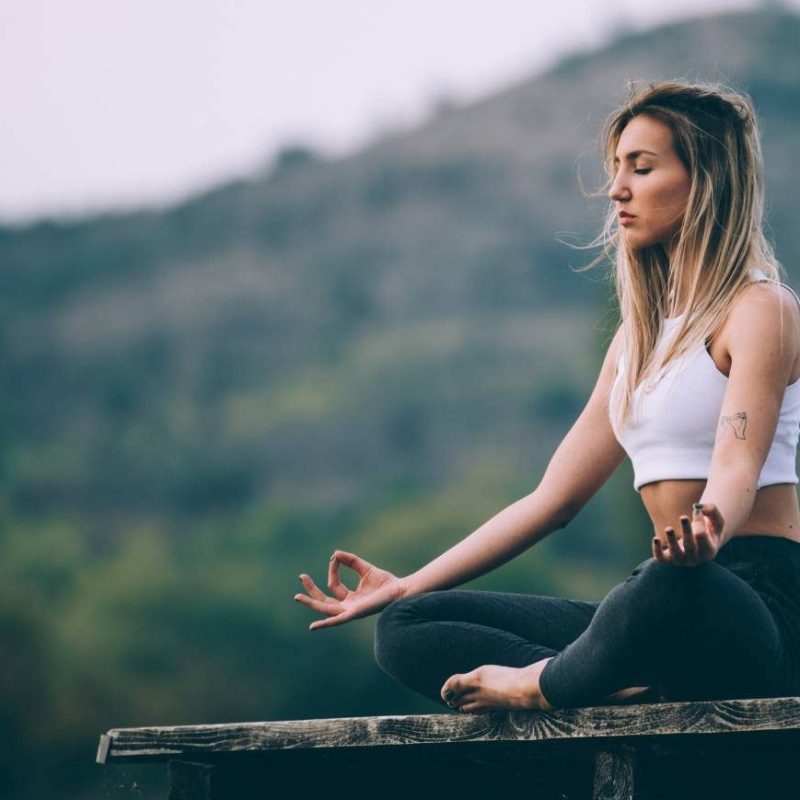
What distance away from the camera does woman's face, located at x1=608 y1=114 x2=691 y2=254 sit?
3.79 m

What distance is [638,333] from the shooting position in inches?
152

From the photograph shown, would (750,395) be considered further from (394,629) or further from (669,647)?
(394,629)

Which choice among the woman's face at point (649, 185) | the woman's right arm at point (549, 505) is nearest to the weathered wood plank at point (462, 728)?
the woman's right arm at point (549, 505)

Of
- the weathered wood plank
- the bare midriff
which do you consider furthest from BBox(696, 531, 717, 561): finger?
the bare midriff

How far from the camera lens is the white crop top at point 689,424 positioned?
357 cm

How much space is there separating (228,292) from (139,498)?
883 inches

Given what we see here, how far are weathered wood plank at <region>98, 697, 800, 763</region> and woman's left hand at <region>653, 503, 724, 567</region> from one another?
9.9 inches

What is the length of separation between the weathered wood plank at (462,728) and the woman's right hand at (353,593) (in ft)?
1.54

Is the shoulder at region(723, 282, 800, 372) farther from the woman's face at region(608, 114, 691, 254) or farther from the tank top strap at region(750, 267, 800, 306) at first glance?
the woman's face at region(608, 114, 691, 254)

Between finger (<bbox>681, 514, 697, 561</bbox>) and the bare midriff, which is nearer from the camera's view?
finger (<bbox>681, 514, 697, 561</bbox>)

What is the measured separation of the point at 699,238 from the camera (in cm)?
377

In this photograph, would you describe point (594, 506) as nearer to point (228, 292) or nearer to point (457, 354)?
point (457, 354)

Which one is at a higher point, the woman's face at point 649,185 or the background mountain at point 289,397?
the background mountain at point 289,397

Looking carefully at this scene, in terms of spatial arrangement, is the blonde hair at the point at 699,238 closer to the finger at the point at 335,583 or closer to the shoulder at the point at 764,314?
the shoulder at the point at 764,314
